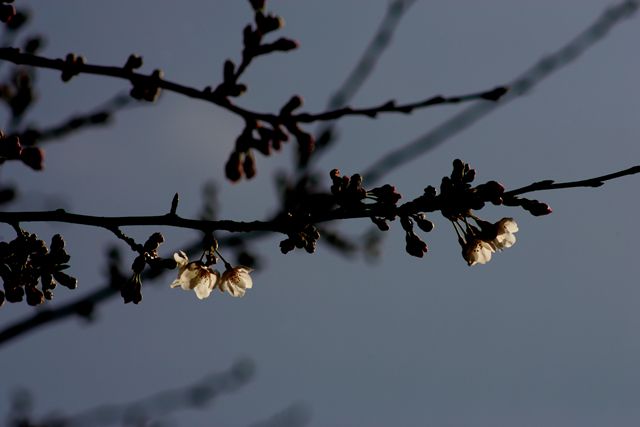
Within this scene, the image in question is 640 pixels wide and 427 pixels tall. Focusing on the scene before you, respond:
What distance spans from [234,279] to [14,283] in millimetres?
1037

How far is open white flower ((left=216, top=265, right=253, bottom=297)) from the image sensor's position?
3566 mm

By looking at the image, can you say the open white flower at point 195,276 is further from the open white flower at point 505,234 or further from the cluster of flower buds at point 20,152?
the open white flower at point 505,234

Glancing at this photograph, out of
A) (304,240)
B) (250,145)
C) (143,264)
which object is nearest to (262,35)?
(250,145)

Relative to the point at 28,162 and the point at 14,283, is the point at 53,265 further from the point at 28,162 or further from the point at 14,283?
the point at 28,162

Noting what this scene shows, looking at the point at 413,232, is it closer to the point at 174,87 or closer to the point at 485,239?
the point at 485,239

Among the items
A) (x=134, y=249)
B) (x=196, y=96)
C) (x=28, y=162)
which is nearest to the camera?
(x=196, y=96)

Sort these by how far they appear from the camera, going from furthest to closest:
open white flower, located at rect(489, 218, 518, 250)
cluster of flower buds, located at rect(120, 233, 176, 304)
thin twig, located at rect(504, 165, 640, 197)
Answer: open white flower, located at rect(489, 218, 518, 250)
cluster of flower buds, located at rect(120, 233, 176, 304)
thin twig, located at rect(504, 165, 640, 197)

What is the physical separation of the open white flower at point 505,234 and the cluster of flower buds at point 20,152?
2024 mm

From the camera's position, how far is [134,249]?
2.96 metres

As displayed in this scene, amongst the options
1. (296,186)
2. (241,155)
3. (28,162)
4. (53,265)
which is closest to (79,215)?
(28,162)

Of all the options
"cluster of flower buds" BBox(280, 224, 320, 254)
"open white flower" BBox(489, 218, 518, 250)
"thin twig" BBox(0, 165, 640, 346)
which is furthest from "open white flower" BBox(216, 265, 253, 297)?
"open white flower" BBox(489, 218, 518, 250)

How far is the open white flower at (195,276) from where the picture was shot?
3.44 metres

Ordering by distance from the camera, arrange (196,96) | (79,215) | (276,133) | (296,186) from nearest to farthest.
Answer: (196,96)
(276,133)
(79,215)
(296,186)

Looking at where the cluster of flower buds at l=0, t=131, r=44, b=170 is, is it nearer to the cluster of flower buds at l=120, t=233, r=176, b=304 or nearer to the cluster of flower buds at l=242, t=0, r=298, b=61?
the cluster of flower buds at l=120, t=233, r=176, b=304
